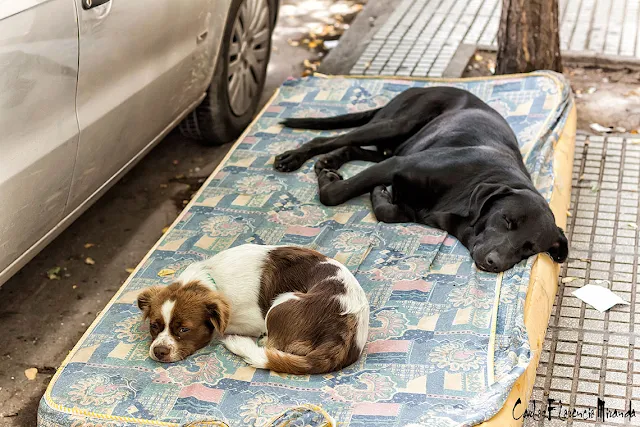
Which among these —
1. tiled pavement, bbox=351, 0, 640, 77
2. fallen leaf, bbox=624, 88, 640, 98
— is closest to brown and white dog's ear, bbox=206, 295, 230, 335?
tiled pavement, bbox=351, 0, 640, 77

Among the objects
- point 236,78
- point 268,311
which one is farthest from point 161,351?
point 236,78

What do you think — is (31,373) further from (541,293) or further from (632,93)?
(632,93)

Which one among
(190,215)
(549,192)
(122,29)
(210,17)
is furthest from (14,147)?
(549,192)

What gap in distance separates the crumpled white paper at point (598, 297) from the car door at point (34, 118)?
9.16 feet

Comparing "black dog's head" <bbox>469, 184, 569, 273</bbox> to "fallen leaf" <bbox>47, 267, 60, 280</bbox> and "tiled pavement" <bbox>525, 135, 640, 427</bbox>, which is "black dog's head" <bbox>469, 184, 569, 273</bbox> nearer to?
"tiled pavement" <bbox>525, 135, 640, 427</bbox>

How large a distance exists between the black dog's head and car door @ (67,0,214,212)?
6.61 ft

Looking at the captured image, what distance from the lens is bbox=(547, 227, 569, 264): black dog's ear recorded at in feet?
14.2

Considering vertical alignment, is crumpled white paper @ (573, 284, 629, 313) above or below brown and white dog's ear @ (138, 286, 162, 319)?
below

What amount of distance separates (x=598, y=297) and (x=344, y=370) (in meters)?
1.71

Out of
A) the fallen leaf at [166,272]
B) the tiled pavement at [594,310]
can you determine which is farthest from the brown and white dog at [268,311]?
the tiled pavement at [594,310]

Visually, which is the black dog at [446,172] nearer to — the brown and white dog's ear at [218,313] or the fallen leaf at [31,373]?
Answer: the brown and white dog's ear at [218,313]

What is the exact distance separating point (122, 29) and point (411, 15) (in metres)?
4.97

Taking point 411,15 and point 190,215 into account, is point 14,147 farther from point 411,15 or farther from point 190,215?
point 411,15

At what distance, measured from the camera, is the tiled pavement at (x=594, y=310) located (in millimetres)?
3859
